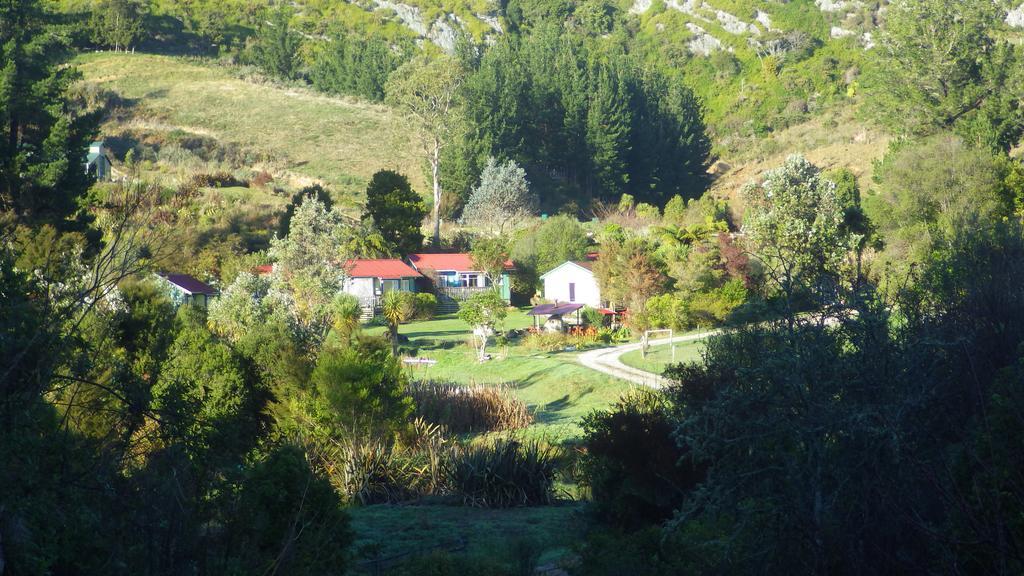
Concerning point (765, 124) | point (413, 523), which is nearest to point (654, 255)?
point (413, 523)

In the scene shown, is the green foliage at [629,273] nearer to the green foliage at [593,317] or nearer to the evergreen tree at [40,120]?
the green foliage at [593,317]

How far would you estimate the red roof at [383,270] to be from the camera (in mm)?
42219

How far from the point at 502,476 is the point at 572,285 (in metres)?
30.3

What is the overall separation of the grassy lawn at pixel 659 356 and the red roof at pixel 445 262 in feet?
57.6

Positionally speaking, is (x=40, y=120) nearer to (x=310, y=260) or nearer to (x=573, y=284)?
(x=310, y=260)

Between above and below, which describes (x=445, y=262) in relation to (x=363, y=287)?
above

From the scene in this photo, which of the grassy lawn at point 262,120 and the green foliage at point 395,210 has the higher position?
the grassy lawn at point 262,120

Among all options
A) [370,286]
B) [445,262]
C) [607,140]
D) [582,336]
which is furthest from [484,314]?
[607,140]

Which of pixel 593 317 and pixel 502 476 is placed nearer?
pixel 502 476

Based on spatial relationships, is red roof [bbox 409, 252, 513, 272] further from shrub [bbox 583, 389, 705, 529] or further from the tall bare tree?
shrub [bbox 583, 389, 705, 529]

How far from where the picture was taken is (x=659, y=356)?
27234mm

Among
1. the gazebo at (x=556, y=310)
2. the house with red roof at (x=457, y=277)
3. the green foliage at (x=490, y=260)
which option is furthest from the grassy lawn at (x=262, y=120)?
the gazebo at (x=556, y=310)

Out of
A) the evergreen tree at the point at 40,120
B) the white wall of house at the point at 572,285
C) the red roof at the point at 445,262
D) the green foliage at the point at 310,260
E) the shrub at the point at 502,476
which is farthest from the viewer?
the red roof at the point at 445,262

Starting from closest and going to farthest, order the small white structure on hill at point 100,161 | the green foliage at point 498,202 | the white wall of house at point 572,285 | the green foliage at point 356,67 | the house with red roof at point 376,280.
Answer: the house with red roof at point 376,280 < the white wall of house at point 572,285 < the small white structure on hill at point 100,161 < the green foliage at point 498,202 < the green foliage at point 356,67
